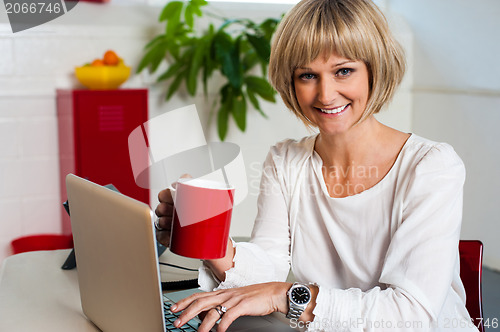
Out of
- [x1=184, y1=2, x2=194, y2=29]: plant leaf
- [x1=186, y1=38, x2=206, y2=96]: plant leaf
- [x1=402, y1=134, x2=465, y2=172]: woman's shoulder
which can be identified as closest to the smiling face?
[x1=402, y1=134, x2=465, y2=172]: woman's shoulder

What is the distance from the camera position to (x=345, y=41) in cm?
123

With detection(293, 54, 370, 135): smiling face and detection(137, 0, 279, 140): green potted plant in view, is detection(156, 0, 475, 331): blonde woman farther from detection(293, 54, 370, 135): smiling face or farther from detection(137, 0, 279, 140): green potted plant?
detection(137, 0, 279, 140): green potted plant

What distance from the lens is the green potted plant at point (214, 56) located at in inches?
123

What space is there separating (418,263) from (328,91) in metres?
0.39

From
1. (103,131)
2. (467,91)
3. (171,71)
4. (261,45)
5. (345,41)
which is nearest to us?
(345,41)

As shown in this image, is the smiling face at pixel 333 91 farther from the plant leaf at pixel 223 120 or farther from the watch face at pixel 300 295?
the plant leaf at pixel 223 120

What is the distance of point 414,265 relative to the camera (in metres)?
1.15

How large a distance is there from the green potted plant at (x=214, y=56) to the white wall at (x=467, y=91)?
3.69ft

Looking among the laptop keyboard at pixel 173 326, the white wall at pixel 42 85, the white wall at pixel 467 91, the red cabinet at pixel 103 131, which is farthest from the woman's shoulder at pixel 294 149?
the white wall at pixel 467 91

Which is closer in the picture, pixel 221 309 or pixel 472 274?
pixel 221 309

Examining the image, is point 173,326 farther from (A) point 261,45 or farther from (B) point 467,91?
(B) point 467,91

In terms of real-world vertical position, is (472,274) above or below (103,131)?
above

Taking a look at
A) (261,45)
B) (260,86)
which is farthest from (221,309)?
(260,86)

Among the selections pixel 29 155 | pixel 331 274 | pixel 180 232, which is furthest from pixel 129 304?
pixel 29 155
